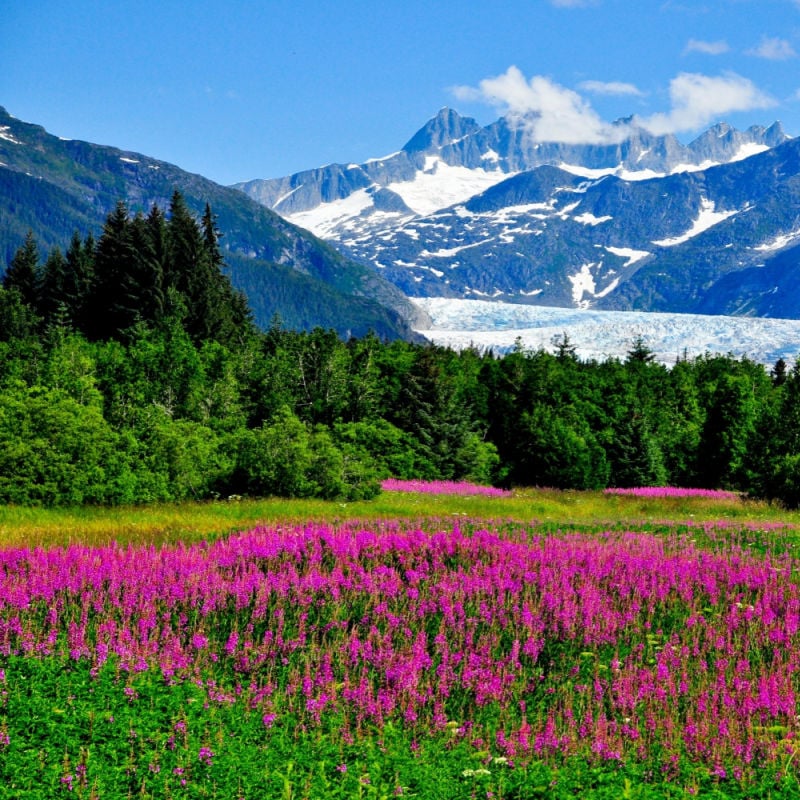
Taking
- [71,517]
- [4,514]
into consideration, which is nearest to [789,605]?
[71,517]

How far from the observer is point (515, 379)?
202ft

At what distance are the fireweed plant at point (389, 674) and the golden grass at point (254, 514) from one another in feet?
8.76

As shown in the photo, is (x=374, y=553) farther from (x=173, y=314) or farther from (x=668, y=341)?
(x=668, y=341)

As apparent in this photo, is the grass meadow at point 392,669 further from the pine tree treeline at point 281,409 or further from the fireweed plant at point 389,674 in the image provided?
the pine tree treeline at point 281,409

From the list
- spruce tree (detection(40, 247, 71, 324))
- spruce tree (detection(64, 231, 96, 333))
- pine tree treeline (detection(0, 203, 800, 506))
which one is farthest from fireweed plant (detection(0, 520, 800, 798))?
spruce tree (detection(40, 247, 71, 324))

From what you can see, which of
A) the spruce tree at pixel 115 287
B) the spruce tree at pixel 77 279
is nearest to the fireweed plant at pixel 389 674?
the spruce tree at pixel 115 287

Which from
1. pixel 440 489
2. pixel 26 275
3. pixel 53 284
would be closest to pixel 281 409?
pixel 440 489

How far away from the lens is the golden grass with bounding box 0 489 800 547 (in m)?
15.2

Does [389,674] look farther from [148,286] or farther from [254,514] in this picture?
[148,286]

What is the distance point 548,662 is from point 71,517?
1258 centimetres

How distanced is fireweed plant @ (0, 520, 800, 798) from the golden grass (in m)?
2.67

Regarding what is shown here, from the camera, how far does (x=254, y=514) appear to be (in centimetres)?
2106

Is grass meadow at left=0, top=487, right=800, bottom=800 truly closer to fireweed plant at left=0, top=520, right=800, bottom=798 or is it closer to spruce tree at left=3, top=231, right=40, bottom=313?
fireweed plant at left=0, top=520, right=800, bottom=798

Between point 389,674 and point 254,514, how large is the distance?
509 inches
